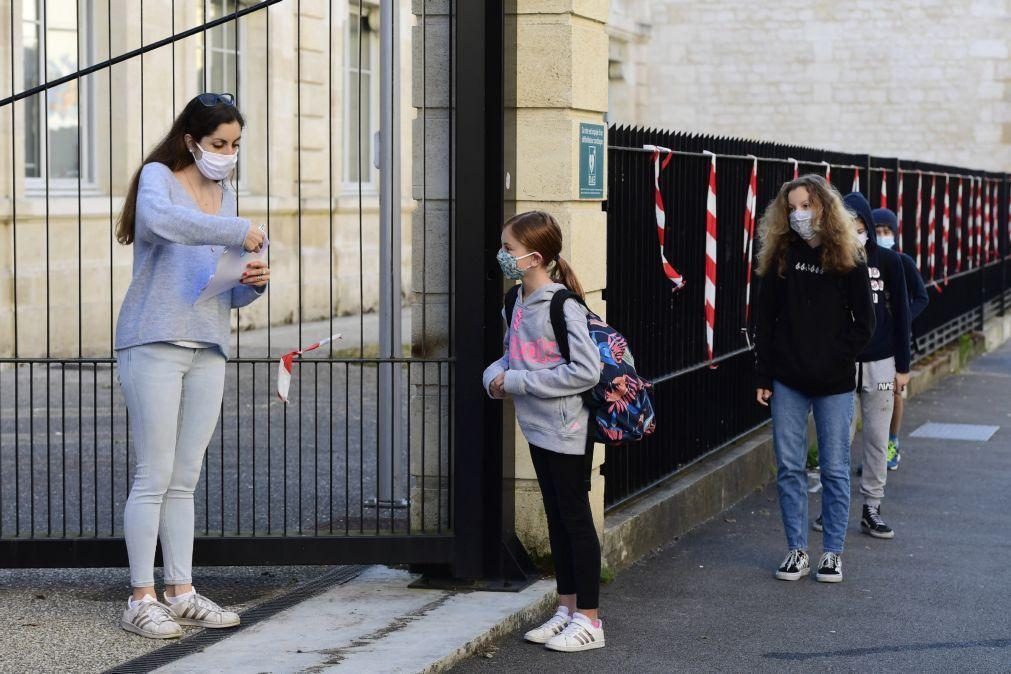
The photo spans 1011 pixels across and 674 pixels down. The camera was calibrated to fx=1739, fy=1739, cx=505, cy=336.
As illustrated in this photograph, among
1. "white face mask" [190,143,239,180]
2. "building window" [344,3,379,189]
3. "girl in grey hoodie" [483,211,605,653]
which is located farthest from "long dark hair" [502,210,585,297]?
"building window" [344,3,379,189]

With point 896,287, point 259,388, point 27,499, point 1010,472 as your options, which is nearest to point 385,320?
point 27,499

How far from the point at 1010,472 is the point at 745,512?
96.8 inches

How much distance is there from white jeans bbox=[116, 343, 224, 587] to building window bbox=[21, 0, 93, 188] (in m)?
10.2

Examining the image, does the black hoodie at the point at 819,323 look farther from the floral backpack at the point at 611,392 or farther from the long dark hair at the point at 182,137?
the long dark hair at the point at 182,137

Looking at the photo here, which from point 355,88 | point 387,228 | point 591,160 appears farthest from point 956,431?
point 355,88

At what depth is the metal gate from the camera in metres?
6.44

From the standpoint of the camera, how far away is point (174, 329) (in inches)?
223

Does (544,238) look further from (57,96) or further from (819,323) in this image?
(57,96)

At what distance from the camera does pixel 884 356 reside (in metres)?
8.78

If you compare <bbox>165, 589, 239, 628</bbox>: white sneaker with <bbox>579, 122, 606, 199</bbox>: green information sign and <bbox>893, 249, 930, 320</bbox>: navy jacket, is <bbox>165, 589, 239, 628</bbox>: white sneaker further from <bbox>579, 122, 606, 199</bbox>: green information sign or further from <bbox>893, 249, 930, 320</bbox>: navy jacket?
<bbox>893, 249, 930, 320</bbox>: navy jacket

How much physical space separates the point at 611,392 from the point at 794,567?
200 cm

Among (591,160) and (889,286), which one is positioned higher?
(591,160)

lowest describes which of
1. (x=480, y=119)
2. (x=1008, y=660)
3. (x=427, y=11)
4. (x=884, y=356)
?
(x=1008, y=660)

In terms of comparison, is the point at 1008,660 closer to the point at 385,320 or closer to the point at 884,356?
the point at 884,356
